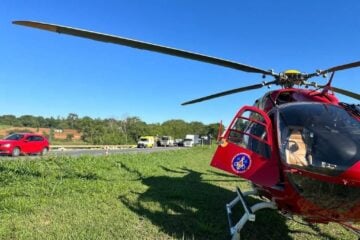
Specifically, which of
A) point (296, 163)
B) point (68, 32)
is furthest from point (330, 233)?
point (68, 32)

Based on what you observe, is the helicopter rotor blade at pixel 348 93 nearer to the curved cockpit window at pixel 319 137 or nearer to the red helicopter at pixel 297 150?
the red helicopter at pixel 297 150

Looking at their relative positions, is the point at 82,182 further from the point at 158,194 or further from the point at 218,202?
the point at 218,202

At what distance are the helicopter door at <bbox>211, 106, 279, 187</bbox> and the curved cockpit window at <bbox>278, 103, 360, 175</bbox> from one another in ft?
1.04

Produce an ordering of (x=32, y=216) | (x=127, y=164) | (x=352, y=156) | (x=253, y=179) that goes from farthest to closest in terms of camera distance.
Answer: (x=127, y=164) → (x=32, y=216) → (x=253, y=179) → (x=352, y=156)

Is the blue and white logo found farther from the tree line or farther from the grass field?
the tree line

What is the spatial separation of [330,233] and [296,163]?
3176 mm

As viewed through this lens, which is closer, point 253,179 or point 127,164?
point 253,179

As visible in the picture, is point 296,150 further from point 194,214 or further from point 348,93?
point 348,93

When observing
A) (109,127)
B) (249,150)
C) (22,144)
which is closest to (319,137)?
(249,150)

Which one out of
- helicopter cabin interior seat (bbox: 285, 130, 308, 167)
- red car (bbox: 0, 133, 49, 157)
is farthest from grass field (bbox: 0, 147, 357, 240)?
red car (bbox: 0, 133, 49, 157)

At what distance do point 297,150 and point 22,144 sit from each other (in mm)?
27479

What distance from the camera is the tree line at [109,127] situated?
292ft

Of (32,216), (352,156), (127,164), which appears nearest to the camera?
(352,156)

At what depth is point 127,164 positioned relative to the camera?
60.2 feet
